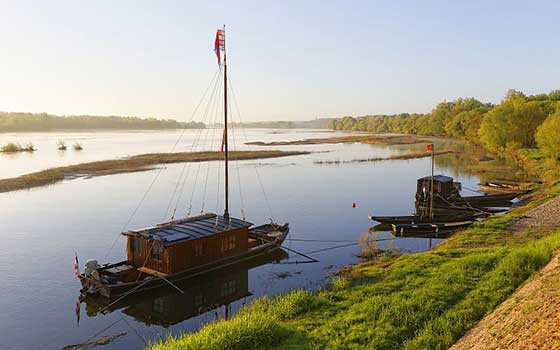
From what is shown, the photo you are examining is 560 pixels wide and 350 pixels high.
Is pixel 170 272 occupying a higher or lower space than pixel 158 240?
lower

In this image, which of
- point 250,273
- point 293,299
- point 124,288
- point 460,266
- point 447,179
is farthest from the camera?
point 447,179

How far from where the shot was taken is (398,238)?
1369 inches

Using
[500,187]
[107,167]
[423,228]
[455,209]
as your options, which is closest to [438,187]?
[455,209]

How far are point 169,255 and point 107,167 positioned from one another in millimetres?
59932

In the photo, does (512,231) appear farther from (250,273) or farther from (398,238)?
(250,273)

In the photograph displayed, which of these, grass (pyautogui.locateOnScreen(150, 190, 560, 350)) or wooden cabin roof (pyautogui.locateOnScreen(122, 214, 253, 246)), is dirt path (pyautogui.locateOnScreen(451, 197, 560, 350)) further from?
wooden cabin roof (pyautogui.locateOnScreen(122, 214, 253, 246))

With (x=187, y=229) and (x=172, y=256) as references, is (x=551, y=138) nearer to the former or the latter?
(x=187, y=229)

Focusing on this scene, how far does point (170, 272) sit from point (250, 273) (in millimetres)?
5764

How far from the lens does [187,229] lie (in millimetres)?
27359

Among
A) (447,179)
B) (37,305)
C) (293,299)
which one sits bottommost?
(37,305)

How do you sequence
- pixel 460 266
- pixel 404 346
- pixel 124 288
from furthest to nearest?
pixel 124 288
pixel 460 266
pixel 404 346

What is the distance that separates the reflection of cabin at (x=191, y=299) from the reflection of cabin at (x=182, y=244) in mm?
1317

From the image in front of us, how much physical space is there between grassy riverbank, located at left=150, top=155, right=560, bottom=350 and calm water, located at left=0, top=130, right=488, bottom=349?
15.0ft

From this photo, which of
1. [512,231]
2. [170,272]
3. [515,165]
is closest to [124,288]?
[170,272]
